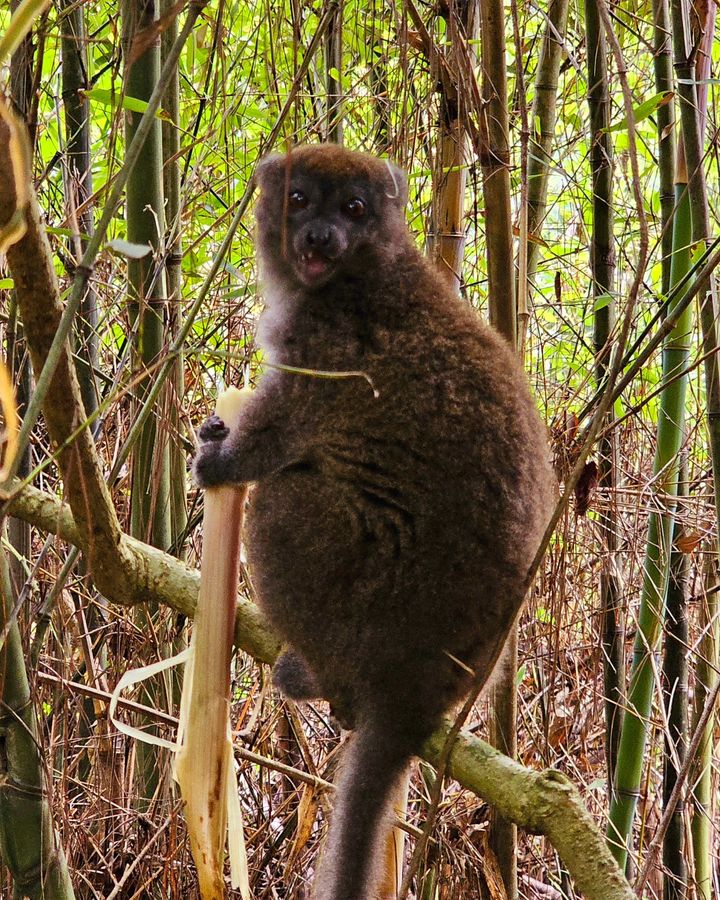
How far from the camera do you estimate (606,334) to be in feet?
11.6

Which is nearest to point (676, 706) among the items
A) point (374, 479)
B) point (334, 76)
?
point (374, 479)

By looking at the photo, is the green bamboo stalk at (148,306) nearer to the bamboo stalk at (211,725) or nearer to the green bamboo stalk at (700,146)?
the bamboo stalk at (211,725)

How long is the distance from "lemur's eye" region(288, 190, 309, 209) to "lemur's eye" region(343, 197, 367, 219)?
0.43 ft

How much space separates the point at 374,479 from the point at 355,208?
37.2 inches

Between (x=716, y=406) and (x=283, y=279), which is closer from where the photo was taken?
(x=716, y=406)

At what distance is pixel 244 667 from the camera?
438cm

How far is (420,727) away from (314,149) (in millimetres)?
1861

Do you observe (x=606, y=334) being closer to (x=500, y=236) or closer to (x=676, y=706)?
(x=500, y=236)

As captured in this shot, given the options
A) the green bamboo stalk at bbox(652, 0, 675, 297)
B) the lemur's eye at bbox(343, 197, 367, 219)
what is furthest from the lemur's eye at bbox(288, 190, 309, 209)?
the green bamboo stalk at bbox(652, 0, 675, 297)

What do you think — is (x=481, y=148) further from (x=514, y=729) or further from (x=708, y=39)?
(x=514, y=729)

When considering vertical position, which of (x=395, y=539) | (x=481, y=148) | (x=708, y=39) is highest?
(x=708, y=39)

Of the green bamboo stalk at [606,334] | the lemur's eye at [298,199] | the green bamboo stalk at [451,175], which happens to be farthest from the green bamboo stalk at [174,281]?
the green bamboo stalk at [606,334]

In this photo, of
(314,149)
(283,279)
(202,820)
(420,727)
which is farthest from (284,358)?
(202,820)

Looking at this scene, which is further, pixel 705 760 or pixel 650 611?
pixel 705 760
